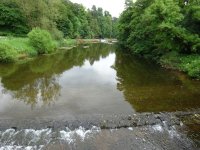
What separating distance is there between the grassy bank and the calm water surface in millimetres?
905

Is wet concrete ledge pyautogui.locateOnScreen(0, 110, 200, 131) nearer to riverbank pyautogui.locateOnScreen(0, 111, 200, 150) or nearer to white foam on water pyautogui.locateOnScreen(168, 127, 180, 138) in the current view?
riverbank pyautogui.locateOnScreen(0, 111, 200, 150)

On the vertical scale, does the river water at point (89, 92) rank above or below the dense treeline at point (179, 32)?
below

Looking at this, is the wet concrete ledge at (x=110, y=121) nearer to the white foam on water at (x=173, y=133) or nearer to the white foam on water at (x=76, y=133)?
the white foam on water at (x=76, y=133)

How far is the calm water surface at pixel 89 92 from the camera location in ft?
45.1

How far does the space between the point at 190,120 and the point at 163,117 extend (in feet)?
4.36

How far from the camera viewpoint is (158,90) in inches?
691

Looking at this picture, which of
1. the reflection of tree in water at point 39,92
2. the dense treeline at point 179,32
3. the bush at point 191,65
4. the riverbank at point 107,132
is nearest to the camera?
the riverbank at point 107,132

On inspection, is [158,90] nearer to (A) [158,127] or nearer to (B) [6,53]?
(A) [158,127]

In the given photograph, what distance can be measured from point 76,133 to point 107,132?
4.54 feet

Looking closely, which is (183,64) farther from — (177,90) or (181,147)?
(181,147)

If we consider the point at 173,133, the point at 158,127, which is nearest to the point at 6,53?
the point at 158,127

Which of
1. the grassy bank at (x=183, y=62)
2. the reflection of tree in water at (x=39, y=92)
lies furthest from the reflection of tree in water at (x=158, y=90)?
the reflection of tree in water at (x=39, y=92)

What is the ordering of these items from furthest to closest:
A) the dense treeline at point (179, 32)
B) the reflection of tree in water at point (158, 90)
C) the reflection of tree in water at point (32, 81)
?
the dense treeline at point (179, 32) → the reflection of tree in water at point (32, 81) → the reflection of tree in water at point (158, 90)

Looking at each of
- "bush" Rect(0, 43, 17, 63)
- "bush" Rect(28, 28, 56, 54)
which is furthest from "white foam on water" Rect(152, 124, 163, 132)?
"bush" Rect(28, 28, 56, 54)
